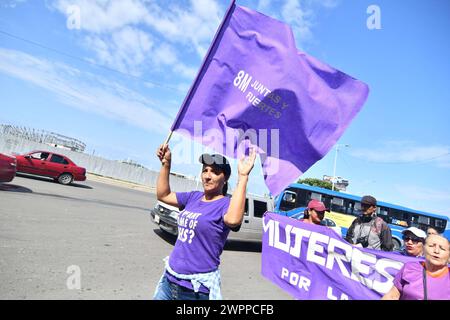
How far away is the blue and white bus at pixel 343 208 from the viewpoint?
1838cm

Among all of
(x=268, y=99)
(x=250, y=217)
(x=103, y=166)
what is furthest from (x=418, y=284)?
(x=103, y=166)

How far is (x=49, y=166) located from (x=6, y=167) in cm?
635

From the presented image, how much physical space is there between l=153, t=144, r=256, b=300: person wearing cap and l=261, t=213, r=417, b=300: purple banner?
2.70m

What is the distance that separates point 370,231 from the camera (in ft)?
16.9

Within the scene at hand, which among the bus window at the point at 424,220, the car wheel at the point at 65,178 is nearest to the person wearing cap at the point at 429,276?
the car wheel at the point at 65,178

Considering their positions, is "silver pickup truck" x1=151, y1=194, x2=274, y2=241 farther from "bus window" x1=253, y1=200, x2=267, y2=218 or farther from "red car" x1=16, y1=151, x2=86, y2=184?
"red car" x1=16, y1=151, x2=86, y2=184

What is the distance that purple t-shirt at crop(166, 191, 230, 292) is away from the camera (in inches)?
Answer: 92.7

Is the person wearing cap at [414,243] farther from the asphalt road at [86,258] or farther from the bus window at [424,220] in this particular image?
the bus window at [424,220]

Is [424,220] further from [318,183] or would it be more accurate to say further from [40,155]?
[318,183]

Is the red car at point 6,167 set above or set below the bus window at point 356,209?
above

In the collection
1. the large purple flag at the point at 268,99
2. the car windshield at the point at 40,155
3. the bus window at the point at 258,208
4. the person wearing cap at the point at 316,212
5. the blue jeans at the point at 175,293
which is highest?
the large purple flag at the point at 268,99

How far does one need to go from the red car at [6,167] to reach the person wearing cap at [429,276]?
12721mm

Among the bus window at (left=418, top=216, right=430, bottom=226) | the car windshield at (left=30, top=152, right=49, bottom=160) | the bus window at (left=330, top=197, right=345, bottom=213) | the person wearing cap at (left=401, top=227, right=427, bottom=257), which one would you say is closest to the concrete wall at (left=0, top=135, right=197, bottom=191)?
the car windshield at (left=30, top=152, right=49, bottom=160)
